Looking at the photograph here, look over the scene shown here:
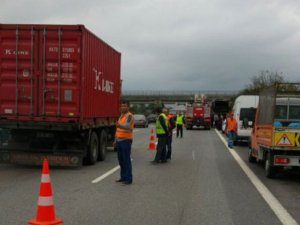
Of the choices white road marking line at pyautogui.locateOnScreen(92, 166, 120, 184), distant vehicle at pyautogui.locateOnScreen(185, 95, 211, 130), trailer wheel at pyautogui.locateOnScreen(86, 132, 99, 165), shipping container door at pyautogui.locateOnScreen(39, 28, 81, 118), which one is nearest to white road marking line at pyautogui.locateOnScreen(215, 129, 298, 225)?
white road marking line at pyautogui.locateOnScreen(92, 166, 120, 184)

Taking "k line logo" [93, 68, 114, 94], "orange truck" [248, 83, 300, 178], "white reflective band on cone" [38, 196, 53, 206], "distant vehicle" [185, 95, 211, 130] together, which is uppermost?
"k line logo" [93, 68, 114, 94]

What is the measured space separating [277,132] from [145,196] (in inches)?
152

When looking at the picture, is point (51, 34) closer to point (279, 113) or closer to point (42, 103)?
point (42, 103)

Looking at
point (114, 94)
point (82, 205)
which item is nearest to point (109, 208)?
point (82, 205)

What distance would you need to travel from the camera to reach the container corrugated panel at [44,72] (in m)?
13.2

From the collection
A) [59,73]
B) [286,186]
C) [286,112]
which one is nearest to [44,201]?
[286,186]

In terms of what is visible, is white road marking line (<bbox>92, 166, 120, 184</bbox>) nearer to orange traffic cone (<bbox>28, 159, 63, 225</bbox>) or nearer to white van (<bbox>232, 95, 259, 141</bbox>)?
orange traffic cone (<bbox>28, 159, 63, 225</bbox>)

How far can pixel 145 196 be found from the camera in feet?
30.9

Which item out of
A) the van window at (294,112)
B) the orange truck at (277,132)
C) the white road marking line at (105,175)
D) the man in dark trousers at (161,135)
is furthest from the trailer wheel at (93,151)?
the van window at (294,112)

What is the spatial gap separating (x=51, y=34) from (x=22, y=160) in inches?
131

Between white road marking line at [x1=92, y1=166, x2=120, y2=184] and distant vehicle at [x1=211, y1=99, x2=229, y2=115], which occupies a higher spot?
distant vehicle at [x1=211, y1=99, x2=229, y2=115]

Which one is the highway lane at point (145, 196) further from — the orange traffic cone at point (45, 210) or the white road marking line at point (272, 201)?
the orange traffic cone at point (45, 210)

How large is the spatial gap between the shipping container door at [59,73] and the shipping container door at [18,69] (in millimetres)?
239

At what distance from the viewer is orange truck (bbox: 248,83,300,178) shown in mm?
11633
